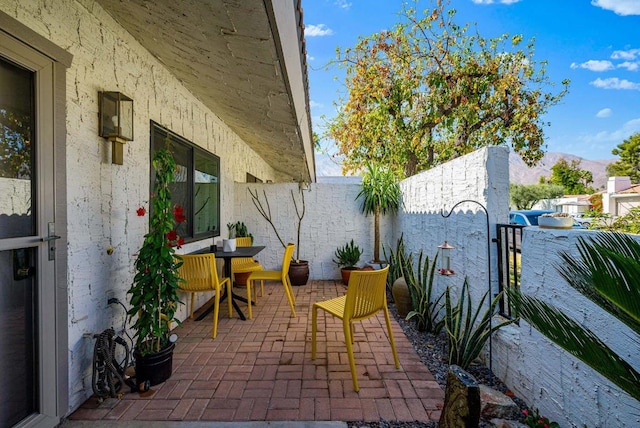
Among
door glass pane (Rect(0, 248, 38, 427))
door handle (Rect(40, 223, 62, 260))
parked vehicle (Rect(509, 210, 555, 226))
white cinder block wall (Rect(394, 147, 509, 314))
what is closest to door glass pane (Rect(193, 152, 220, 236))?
door handle (Rect(40, 223, 62, 260))

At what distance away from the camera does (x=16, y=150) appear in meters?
1.67

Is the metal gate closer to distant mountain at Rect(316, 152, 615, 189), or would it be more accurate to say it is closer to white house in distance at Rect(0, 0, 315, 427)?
distant mountain at Rect(316, 152, 615, 189)

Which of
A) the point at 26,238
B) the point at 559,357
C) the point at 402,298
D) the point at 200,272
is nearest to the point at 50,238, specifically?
the point at 26,238

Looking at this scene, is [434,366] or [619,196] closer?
[434,366]

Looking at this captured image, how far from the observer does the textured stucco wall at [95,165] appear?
6.55ft

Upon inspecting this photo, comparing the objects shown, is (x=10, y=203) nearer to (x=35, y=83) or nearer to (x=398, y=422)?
(x=35, y=83)

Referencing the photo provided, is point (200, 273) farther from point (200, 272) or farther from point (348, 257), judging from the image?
point (348, 257)

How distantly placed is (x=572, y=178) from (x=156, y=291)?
1471 inches

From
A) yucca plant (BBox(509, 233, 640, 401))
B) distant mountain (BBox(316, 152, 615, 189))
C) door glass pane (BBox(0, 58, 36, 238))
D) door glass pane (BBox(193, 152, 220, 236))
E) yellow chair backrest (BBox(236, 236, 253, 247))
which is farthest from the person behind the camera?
distant mountain (BBox(316, 152, 615, 189))

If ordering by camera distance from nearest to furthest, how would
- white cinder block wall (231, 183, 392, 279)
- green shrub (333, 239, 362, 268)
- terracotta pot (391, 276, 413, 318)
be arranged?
terracotta pot (391, 276, 413, 318) → green shrub (333, 239, 362, 268) → white cinder block wall (231, 183, 392, 279)

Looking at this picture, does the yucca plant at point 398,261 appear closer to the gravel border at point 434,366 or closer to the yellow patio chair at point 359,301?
the gravel border at point 434,366

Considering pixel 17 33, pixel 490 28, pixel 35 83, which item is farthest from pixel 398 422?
pixel 490 28

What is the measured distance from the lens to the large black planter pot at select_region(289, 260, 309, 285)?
541cm

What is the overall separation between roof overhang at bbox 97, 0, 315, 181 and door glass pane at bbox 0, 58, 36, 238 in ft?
2.96
